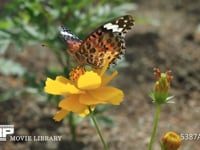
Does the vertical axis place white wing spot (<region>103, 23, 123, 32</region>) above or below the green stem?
below

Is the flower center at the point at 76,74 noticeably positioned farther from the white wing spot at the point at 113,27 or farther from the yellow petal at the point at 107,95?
the white wing spot at the point at 113,27

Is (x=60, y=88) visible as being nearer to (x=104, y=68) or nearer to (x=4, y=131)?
(x=104, y=68)

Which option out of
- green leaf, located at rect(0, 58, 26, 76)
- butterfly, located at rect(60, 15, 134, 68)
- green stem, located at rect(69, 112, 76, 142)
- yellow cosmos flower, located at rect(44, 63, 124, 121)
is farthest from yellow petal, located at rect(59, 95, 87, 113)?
green leaf, located at rect(0, 58, 26, 76)

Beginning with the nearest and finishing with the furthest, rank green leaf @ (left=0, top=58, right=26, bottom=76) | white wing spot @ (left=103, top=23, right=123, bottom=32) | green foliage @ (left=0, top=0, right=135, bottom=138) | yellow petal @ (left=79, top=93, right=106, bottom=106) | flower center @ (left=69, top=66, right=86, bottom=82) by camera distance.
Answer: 1. yellow petal @ (left=79, top=93, right=106, bottom=106)
2. flower center @ (left=69, top=66, right=86, bottom=82)
3. white wing spot @ (left=103, top=23, right=123, bottom=32)
4. green foliage @ (left=0, top=0, right=135, bottom=138)
5. green leaf @ (left=0, top=58, right=26, bottom=76)

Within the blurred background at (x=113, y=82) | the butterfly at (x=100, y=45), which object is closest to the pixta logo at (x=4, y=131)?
the blurred background at (x=113, y=82)

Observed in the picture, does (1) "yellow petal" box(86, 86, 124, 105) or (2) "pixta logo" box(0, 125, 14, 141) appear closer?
(1) "yellow petal" box(86, 86, 124, 105)

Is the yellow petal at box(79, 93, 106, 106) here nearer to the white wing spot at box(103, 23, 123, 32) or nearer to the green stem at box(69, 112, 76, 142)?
the white wing spot at box(103, 23, 123, 32)
